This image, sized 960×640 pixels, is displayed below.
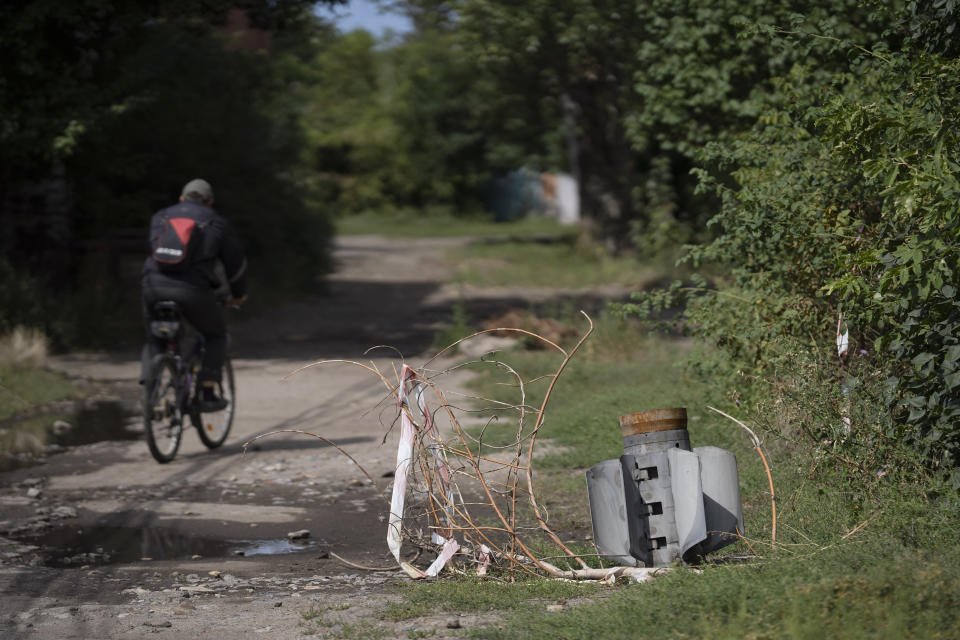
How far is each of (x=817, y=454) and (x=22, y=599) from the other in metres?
3.50

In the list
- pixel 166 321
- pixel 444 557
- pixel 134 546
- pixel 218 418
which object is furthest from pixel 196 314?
pixel 444 557

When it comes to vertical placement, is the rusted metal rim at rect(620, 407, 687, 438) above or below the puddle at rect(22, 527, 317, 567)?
above

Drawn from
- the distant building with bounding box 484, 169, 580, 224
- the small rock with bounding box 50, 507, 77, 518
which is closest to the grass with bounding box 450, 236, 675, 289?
the small rock with bounding box 50, 507, 77, 518

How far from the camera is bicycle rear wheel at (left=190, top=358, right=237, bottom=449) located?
802cm

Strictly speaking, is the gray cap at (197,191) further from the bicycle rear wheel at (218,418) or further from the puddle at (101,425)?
the puddle at (101,425)

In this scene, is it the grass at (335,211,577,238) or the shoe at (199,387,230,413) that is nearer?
the shoe at (199,387,230,413)

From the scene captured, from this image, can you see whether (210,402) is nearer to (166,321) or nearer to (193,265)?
(166,321)

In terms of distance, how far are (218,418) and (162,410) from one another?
95 centimetres

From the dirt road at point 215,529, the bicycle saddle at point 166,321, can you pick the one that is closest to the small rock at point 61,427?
the dirt road at point 215,529

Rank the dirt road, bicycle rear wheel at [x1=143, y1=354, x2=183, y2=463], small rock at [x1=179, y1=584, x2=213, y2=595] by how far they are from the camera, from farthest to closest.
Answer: bicycle rear wheel at [x1=143, y1=354, x2=183, y2=463]
small rock at [x1=179, y1=584, x2=213, y2=595]
the dirt road

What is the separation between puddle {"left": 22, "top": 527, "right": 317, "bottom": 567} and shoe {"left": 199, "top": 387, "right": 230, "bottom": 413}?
2100 millimetres

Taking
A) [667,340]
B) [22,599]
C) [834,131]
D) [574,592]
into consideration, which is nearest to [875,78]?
[834,131]

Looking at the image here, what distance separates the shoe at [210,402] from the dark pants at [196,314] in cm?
9

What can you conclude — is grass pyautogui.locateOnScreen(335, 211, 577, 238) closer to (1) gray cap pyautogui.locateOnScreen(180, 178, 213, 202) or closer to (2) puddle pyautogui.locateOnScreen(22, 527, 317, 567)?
(1) gray cap pyautogui.locateOnScreen(180, 178, 213, 202)
